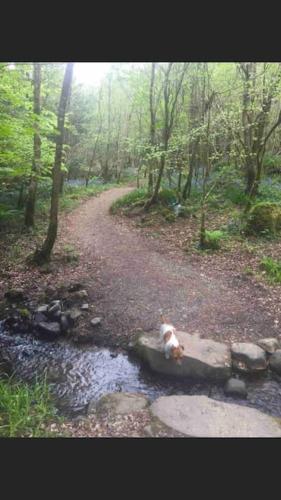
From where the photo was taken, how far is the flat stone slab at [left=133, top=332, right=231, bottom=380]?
19.8 feet

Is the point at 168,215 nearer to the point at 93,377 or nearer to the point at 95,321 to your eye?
the point at 95,321

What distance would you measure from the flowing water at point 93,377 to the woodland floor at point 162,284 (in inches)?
24.7

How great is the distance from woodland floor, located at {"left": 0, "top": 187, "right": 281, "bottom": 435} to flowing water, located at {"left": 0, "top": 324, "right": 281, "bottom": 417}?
626 millimetres

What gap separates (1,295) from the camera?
8.84m

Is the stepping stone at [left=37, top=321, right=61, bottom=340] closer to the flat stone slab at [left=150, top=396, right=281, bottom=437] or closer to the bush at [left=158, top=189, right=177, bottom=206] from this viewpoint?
the flat stone slab at [left=150, top=396, right=281, bottom=437]

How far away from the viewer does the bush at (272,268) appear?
352 inches

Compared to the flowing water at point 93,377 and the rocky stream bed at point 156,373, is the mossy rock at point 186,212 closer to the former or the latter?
the rocky stream bed at point 156,373

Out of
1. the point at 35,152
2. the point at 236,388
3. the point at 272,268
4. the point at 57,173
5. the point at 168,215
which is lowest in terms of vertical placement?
the point at 236,388

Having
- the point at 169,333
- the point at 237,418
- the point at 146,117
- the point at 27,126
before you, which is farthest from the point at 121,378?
the point at 146,117

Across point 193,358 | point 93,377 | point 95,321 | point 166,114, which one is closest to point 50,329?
point 95,321

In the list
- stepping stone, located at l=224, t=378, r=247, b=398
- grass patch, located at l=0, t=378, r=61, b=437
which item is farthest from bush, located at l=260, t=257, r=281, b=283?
grass patch, located at l=0, t=378, r=61, b=437

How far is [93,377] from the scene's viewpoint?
620 cm

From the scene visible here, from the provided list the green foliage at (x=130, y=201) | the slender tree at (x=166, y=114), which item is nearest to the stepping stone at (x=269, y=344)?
the slender tree at (x=166, y=114)

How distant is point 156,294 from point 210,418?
4118 millimetres
